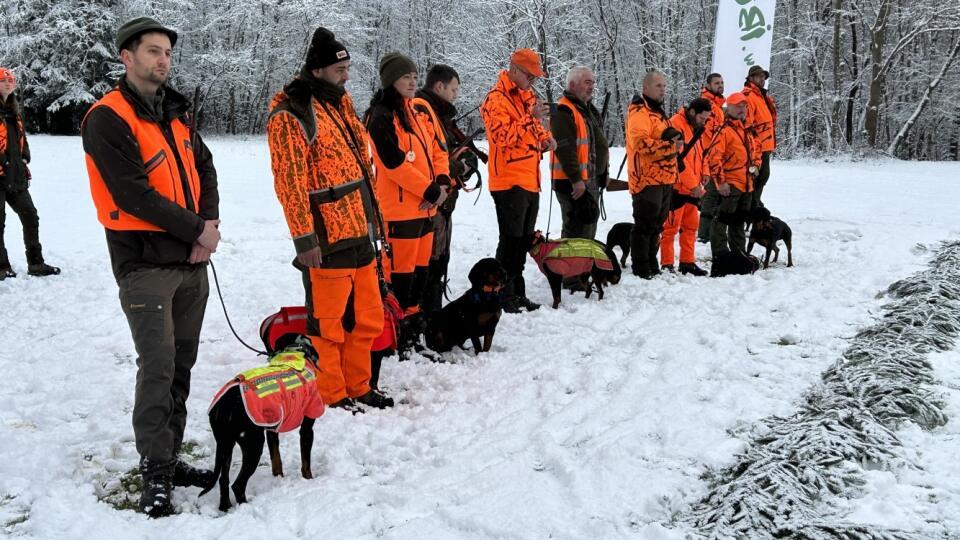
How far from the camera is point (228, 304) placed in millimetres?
6023

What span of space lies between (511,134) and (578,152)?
88 cm

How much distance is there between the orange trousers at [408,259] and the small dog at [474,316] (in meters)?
0.24

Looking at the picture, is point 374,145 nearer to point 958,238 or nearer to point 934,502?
point 934,502

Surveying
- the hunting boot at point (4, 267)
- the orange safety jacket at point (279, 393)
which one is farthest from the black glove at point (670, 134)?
the hunting boot at point (4, 267)

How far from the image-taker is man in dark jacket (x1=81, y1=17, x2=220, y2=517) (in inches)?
107

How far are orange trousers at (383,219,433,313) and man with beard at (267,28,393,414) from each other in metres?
0.67

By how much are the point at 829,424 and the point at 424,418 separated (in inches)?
80.0

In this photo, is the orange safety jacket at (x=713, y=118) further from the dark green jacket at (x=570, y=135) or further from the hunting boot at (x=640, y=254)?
the dark green jacket at (x=570, y=135)

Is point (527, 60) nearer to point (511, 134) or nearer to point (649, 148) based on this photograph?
point (511, 134)

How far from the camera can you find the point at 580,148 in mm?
6332

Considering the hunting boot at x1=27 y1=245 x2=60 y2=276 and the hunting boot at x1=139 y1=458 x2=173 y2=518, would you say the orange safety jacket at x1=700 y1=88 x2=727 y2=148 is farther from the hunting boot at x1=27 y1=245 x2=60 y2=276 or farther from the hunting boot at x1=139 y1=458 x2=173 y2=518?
the hunting boot at x1=27 y1=245 x2=60 y2=276

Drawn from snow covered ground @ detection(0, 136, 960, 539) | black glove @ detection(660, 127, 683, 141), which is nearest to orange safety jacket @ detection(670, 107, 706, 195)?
black glove @ detection(660, 127, 683, 141)

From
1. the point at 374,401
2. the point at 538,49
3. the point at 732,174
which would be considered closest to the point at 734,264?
the point at 732,174

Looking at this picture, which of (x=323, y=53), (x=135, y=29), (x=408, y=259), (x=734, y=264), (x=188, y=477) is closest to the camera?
(x=135, y=29)
